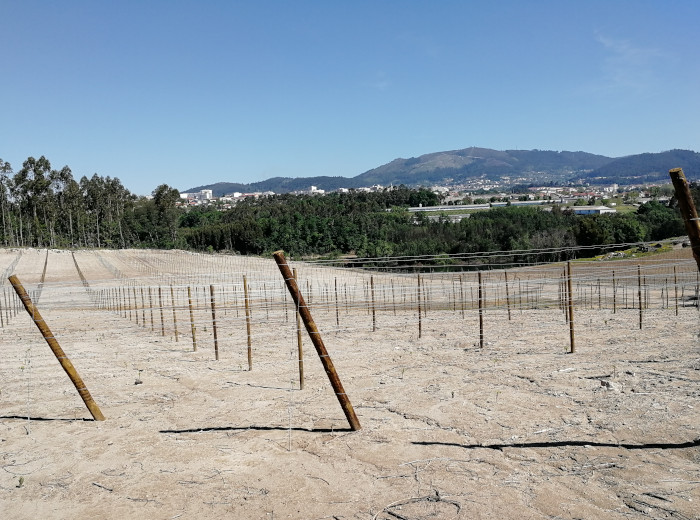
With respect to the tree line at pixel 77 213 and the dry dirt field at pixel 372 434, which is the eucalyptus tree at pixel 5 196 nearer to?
the tree line at pixel 77 213

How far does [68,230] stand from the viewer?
199 feet

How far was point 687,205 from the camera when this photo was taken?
4.20 meters

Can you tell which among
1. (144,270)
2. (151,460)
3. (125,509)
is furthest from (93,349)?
(144,270)

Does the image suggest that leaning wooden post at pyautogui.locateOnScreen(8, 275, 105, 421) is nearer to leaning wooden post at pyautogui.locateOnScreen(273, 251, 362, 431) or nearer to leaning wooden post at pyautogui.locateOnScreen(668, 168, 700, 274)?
leaning wooden post at pyautogui.locateOnScreen(273, 251, 362, 431)

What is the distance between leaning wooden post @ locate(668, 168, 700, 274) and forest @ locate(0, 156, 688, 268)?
43.4 meters

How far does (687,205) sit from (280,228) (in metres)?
57.0

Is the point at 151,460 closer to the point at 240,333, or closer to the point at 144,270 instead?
the point at 240,333

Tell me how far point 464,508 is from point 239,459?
2.11 metres

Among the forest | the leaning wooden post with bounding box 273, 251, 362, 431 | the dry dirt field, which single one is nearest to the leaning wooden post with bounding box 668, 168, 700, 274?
the dry dirt field

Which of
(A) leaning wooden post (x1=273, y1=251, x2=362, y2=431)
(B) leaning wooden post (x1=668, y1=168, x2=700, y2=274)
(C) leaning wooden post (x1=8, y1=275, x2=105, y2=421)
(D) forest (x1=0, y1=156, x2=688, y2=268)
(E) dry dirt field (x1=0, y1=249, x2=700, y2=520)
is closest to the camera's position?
(E) dry dirt field (x1=0, y1=249, x2=700, y2=520)

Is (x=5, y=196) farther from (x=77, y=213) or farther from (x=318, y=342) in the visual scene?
(x=318, y=342)

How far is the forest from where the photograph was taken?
165 feet

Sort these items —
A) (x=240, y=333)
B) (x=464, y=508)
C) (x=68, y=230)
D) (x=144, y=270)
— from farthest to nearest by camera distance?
(x=68, y=230)
(x=144, y=270)
(x=240, y=333)
(x=464, y=508)

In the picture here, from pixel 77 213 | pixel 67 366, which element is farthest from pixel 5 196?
pixel 67 366
